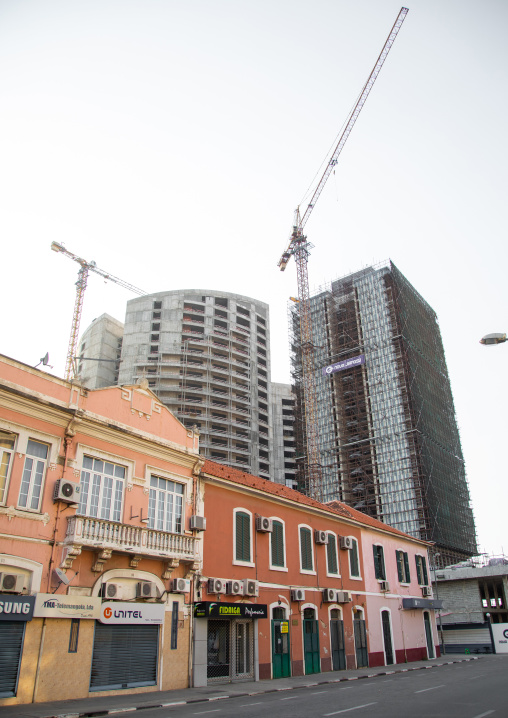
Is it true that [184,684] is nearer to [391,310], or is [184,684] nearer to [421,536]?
[421,536]

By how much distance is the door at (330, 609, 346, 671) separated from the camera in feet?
95.1

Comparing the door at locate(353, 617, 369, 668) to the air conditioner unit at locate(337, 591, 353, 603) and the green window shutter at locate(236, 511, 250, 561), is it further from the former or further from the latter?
the green window shutter at locate(236, 511, 250, 561)

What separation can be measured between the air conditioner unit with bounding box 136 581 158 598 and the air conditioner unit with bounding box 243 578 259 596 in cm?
491

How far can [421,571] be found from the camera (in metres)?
41.0

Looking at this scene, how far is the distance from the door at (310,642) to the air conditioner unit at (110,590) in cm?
1187

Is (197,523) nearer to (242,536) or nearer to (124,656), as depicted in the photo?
(242,536)

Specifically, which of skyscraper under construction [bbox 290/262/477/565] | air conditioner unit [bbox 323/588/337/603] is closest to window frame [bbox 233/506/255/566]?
air conditioner unit [bbox 323/588/337/603]

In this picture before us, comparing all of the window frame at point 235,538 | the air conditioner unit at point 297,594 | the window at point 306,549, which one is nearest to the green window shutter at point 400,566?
the window at point 306,549

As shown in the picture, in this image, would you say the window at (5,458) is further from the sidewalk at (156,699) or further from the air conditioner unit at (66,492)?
the sidewalk at (156,699)

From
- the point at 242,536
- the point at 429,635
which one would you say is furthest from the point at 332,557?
the point at 429,635

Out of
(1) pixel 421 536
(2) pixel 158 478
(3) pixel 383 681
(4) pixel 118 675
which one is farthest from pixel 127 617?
(1) pixel 421 536

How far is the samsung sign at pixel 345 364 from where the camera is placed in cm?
9469

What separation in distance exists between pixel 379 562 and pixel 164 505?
751 inches

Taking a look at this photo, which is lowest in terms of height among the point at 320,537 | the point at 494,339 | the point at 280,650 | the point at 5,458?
the point at 280,650
